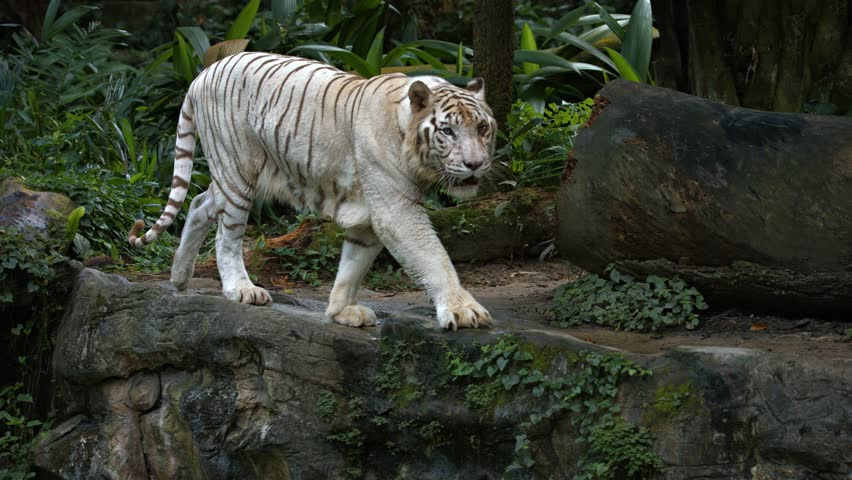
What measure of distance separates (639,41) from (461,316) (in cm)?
500

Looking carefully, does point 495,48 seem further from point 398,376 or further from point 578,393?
point 578,393

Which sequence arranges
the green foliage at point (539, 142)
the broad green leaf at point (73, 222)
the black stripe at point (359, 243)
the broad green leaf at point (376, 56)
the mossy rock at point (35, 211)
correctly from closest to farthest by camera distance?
the black stripe at point (359, 243) → the mossy rock at point (35, 211) → the broad green leaf at point (73, 222) → the green foliage at point (539, 142) → the broad green leaf at point (376, 56)

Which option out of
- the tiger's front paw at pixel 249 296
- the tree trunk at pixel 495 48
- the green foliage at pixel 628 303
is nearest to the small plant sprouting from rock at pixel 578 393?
the green foliage at pixel 628 303

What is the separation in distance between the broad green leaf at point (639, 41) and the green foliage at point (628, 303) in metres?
3.69

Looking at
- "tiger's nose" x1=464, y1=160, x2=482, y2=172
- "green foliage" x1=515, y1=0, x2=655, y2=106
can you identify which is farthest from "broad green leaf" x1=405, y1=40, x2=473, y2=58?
"tiger's nose" x1=464, y1=160, x2=482, y2=172

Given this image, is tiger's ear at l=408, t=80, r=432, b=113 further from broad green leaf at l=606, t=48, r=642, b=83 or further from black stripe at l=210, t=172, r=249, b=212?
broad green leaf at l=606, t=48, r=642, b=83

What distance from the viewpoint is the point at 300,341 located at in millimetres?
5043

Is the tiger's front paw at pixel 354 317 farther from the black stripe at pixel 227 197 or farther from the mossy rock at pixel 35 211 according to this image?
the mossy rock at pixel 35 211

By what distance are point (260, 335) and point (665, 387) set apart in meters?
2.05

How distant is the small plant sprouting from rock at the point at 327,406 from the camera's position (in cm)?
499

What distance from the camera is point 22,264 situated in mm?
6082

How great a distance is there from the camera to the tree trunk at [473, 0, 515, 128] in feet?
25.1

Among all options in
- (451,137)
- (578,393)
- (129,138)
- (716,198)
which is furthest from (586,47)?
(578,393)

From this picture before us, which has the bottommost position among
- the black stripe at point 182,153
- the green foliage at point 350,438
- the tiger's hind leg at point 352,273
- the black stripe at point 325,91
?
the green foliage at point 350,438
